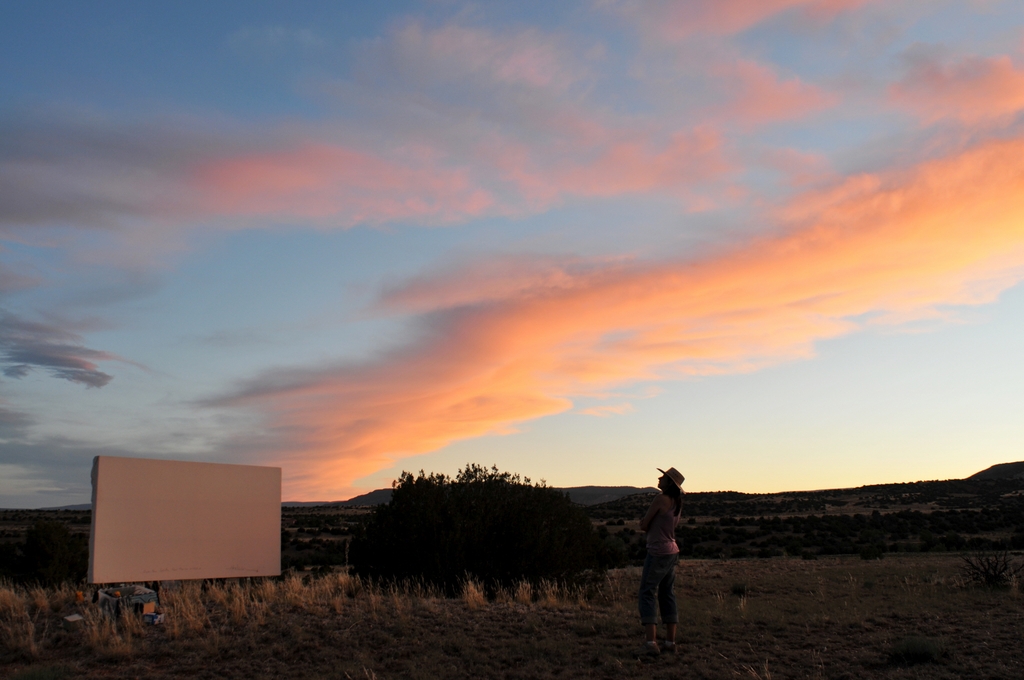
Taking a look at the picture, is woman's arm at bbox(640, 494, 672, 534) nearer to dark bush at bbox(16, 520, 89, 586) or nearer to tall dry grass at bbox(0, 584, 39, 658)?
tall dry grass at bbox(0, 584, 39, 658)

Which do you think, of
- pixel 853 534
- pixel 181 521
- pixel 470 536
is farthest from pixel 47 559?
pixel 853 534

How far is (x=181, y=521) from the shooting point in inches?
540

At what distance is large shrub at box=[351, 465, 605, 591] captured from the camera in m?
16.2

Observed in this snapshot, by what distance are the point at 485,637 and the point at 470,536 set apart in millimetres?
6183

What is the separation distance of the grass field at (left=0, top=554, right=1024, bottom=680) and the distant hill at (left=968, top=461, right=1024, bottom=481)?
429ft

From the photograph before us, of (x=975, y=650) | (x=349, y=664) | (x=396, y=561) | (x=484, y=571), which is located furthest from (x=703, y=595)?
(x=349, y=664)

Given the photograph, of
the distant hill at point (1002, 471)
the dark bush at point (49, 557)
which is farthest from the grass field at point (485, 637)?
the distant hill at point (1002, 471)

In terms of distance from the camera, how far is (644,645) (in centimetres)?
933

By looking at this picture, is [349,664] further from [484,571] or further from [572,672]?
[484,571]

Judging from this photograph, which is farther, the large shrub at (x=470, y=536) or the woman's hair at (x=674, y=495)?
the large shrub at (x=470, y=536)

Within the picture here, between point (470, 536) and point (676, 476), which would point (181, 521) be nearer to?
point (470, 536)

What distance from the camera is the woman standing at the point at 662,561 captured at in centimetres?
920

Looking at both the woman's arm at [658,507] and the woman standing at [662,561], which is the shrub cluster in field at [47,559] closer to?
the woman standing at [662,561]

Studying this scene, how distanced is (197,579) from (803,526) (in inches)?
1637
